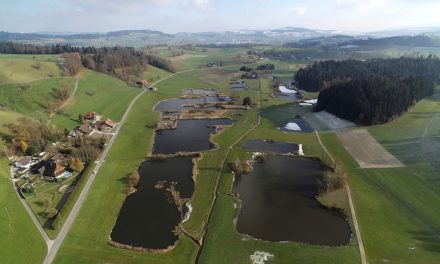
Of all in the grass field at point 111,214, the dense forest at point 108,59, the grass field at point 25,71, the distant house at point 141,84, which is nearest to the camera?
the grass field at point 111,214

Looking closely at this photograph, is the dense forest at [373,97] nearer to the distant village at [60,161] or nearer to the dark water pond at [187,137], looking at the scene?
the dark water pond at [187,137]

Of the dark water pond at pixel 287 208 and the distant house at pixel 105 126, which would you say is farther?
the distant house at pixel 105 126

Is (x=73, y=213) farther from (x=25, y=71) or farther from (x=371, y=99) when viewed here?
(x=25, y=71)

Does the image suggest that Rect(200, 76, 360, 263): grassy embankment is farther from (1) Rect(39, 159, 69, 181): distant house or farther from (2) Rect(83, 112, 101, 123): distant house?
(2) Rect(83, 112, 101, 123): distant house

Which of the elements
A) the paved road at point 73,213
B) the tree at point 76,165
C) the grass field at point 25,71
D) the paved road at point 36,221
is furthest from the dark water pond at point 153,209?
the grass field at point 25,71

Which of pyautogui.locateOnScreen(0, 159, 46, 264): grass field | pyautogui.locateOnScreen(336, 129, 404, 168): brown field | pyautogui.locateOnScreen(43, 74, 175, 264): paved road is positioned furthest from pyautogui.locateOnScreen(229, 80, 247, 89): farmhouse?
pyautogui.locateOnScreen(0, 159, 46, 264): grass field

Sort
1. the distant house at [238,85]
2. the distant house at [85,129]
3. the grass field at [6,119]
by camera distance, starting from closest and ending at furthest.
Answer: the grass field at [6,119], the distant house at [85,129], the distant house at [238,85]
